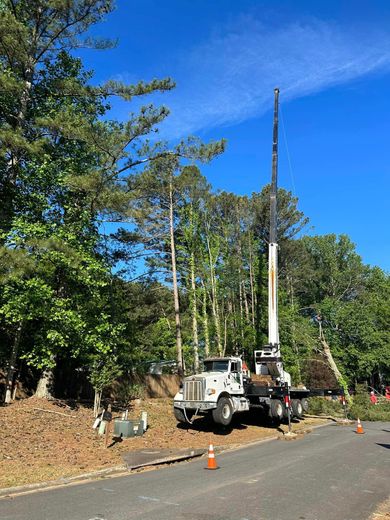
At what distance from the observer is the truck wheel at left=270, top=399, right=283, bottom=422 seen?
60.1ft

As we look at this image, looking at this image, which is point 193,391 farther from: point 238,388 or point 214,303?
point 214,303

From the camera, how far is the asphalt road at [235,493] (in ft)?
21.9

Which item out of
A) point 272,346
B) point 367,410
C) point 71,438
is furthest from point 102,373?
point 367,410

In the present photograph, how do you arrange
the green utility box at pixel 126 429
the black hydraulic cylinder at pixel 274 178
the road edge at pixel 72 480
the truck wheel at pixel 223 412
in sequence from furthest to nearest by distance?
the black hydraulic cylinder at pixel 274 178 → the truck wheel at pixel 223 412 → the green utility box at pixel 126 429 → the road edge at pixel 72 480

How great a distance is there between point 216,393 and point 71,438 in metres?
5.25

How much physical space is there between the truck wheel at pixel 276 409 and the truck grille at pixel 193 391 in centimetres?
365

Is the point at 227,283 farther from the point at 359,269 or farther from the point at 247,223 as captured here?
the point at 359,269

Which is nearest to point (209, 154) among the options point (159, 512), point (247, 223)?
point (159, 512)

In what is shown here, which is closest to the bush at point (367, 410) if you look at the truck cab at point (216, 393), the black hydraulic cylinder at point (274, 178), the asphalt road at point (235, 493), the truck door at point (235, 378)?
the truck door at point (235, 378)

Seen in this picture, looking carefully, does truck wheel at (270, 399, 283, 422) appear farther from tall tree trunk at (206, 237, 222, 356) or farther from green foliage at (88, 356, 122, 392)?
tall tree trunk at (206, 237, 222, 356)

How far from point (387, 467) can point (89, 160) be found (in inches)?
584

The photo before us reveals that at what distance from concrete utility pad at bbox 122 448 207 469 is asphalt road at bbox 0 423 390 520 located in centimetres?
47

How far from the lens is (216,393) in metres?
16.3

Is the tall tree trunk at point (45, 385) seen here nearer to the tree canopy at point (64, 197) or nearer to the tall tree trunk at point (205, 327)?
the tree canopy at point (64, 197)
